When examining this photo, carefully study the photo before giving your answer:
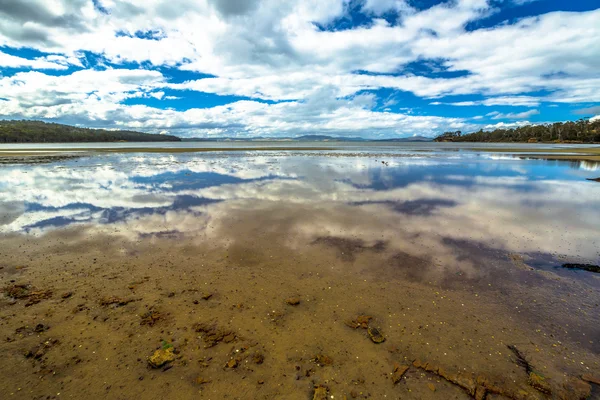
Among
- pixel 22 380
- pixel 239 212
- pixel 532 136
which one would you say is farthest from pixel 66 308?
pixel 532 136

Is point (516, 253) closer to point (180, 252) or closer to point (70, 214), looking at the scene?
point (180, 252)

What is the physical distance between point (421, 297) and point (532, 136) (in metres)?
238

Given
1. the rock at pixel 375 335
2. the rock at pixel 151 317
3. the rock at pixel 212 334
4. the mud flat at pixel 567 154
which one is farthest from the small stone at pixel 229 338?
the mud flat at pixel 567 154

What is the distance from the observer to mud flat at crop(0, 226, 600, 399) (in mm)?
5211

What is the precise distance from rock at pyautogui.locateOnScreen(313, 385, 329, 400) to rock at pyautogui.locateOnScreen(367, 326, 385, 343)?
1.69 meters

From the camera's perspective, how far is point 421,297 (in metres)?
7.87

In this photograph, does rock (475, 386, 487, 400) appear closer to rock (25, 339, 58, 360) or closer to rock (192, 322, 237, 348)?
rock (192, 322, 237, 348)

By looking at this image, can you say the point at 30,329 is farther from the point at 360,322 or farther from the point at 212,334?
the point at 360,322

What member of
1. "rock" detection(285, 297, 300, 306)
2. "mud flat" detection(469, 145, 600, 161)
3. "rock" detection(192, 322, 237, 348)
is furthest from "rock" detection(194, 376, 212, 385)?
"mud flat" detection(469, 145, 600, 161)

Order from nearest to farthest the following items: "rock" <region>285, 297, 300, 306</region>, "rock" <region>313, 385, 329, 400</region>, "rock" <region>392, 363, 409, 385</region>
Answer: "rock" <region>313, 385, 329, 400</region> < "rock" <region>392, 363, 409, 385</region> < "rock" <region>285, 297, 300, 306</region>

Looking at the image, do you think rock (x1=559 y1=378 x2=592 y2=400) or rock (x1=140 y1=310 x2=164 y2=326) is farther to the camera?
rock (x1=140 y1=310 x2=164 y2=326)

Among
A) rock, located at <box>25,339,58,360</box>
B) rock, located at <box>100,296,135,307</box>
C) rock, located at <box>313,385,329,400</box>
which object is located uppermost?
rock, located at <box>100,296,135,307</box>

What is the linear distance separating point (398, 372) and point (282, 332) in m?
2.64

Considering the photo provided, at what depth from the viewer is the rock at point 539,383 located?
5074 millimetres
